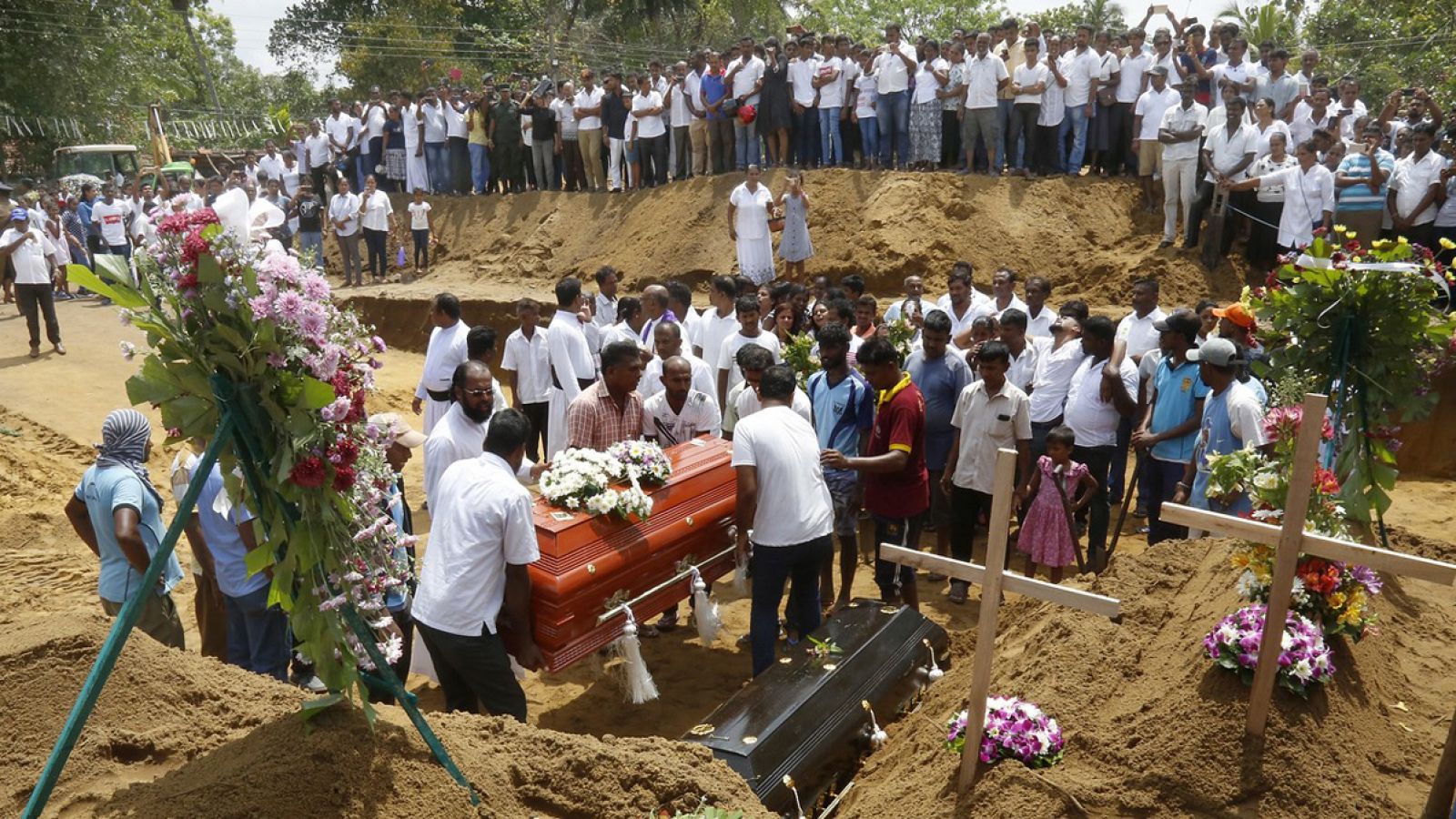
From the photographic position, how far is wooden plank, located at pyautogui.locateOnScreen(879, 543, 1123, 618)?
389 centimetres

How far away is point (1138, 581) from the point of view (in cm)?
589

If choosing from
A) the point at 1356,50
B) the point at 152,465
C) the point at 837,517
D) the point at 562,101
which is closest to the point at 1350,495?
the point at 837,517

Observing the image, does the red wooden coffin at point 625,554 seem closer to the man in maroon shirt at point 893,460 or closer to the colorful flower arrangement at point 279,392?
the man in maroon shirt at point 893,460

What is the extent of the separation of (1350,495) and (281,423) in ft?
17.3

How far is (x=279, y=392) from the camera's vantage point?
10.6ft

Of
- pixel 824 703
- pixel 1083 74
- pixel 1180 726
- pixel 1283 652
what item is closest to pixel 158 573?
pixel 824 703

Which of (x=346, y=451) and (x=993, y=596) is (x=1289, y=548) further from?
(x=346, y=451)

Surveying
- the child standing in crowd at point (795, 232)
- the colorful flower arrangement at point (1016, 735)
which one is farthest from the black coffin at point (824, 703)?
the child standing in crowd at point (795, 232)

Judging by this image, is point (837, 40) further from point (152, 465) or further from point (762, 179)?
point (152, 465)

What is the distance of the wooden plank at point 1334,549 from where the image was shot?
385cm

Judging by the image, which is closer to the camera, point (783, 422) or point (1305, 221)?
point (783, 422)

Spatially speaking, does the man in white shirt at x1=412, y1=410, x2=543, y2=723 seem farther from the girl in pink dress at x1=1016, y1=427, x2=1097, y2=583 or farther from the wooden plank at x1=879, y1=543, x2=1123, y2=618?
the girl in pink dress at x1=1016, y1=427, x2=1097, y2=583

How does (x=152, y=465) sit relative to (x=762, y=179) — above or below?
below

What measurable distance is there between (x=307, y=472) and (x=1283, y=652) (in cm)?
395
